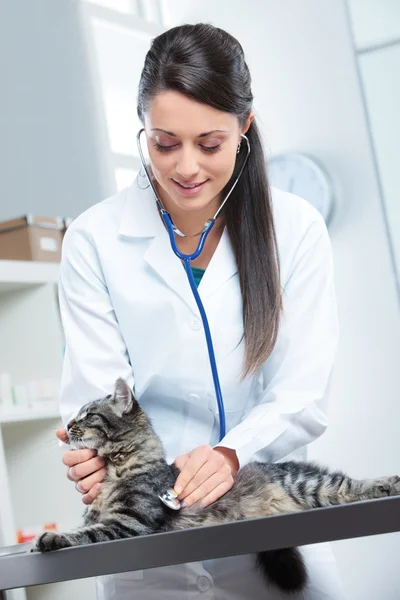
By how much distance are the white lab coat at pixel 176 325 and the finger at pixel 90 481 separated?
168mm

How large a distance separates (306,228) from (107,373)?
0.46 metres

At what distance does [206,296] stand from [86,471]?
40cm

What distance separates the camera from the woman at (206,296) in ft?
4.48

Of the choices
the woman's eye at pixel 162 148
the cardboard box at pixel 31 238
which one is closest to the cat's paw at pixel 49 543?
the woman's eye at pixel 162 148

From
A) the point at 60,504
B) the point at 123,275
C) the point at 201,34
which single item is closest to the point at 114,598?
the point at 123,275

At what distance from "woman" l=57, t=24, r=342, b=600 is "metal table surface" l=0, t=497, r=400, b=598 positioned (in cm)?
39

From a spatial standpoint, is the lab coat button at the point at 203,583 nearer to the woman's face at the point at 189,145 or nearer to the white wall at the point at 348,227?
the woman's face at the point at 189,145

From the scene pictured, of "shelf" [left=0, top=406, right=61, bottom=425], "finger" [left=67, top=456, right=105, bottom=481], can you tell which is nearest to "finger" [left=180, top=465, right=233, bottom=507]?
"finger" [left=67, top=456, right=105, bottom=481]

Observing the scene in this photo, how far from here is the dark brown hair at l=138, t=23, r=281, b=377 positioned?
4.33 ft

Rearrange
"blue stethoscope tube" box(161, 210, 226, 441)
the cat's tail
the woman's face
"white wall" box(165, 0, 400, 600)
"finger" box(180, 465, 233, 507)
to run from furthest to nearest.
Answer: "white wall" box(165, 0, 400, 600), "blue stethoscope tube" box(161, 210, 226, 441), the woman's face, "finger" box(180, 465, 233, 507), the cat's tail

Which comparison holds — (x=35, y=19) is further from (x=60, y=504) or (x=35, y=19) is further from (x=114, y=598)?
(x=114, y=598)

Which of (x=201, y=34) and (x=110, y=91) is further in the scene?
Answer: (x=110, y=91)

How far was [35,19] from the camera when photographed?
170 inches

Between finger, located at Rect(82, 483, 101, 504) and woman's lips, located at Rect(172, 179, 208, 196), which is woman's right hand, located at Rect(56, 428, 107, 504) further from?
woman's lips, located at Rect(172, 179, 208, 196)
